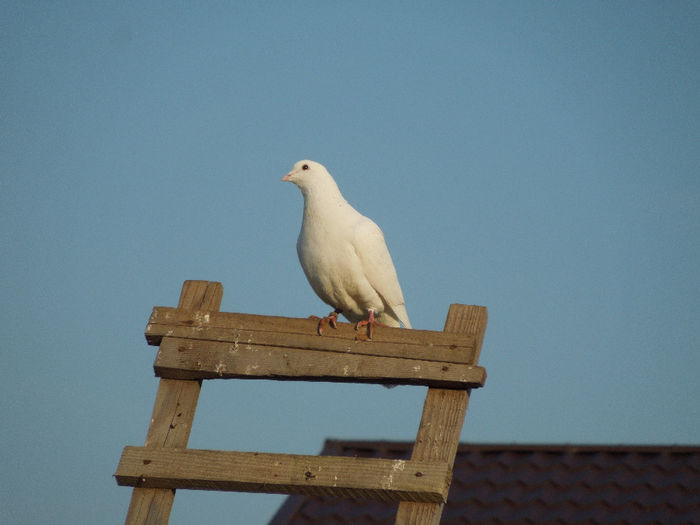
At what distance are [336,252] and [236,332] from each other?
5.72 ft

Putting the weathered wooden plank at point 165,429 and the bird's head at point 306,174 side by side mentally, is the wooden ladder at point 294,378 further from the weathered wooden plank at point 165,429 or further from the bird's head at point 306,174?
the bird's head at point 306,174

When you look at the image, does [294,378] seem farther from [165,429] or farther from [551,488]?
[551,488]

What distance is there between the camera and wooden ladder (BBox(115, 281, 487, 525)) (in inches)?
136

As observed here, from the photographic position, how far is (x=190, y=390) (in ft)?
12.7

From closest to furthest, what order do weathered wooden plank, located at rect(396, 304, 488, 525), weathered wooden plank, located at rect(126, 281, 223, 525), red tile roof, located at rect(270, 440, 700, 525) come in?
1. weathered wooden plank, located at rect(396, 304, 488, 525)
2. weathered wooden plank, located at rect(126, 281, 223, 525)
3. red tile roof, located at rect(270, 440, 700, 525)

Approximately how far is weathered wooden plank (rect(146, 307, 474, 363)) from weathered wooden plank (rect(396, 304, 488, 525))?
0.13 m

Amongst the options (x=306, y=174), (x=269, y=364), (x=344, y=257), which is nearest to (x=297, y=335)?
(x=269, y=364)

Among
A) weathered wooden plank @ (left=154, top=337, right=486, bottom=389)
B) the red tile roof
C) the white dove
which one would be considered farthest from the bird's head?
the red tile roof

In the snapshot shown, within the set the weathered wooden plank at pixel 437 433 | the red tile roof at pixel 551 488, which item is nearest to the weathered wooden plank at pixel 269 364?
the weathered wooden plank at pixel 437 433

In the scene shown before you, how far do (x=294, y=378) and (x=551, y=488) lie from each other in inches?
216

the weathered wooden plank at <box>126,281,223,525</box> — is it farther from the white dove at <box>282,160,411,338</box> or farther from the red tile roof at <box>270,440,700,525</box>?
the red tile roof at <box>270,440,700,525</box>

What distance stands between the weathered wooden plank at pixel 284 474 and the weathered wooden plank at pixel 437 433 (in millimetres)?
44

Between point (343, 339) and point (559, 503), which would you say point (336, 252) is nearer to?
point (343, 339)

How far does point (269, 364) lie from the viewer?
384 cm
